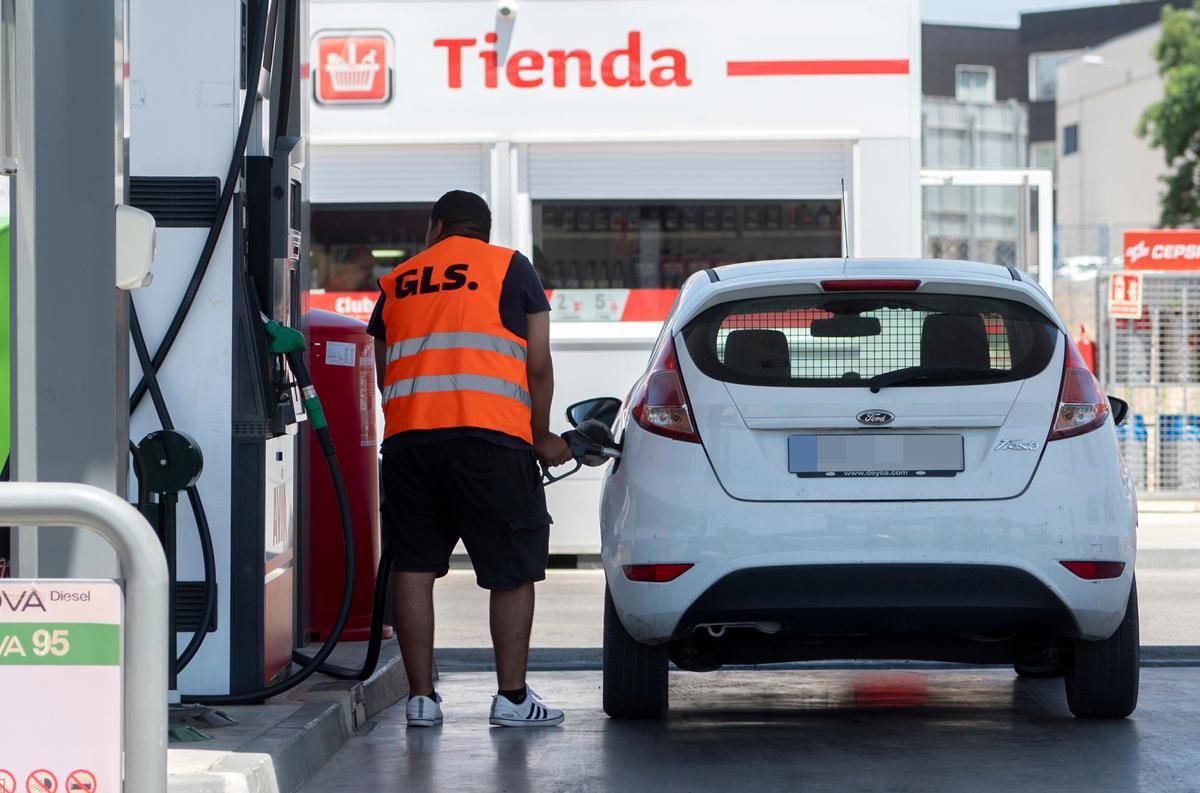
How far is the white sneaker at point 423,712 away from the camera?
6.30m

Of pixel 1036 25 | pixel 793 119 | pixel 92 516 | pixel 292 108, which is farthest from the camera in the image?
pixel 1036 25

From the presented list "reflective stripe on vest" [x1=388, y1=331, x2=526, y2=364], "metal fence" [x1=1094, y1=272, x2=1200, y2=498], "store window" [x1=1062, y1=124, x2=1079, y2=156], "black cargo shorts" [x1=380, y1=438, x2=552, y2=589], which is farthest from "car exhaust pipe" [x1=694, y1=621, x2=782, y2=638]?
"store window" [x1=1062, y1=124, x2=1079, y2=156]

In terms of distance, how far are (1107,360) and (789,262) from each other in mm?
12277

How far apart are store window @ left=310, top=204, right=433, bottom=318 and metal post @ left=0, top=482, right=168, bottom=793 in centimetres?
932

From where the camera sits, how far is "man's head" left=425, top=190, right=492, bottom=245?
248 inches

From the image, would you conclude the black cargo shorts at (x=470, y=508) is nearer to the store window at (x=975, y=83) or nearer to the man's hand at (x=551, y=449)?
the man's hand at (x=551, y=449)

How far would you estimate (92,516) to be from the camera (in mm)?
3371

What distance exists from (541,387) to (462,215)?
61cm

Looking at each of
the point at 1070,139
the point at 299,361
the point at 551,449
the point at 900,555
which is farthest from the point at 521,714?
the point at 1070,139

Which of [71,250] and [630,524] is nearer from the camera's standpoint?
[71,250]

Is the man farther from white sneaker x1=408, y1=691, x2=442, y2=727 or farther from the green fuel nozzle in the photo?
the green fuel nozzle

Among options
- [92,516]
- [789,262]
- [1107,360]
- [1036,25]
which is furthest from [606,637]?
[1036,25]

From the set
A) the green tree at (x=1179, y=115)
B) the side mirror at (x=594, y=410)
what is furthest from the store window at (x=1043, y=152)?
the side mirror at (x=594, y=410)

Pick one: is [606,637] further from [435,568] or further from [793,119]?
[793,119]
